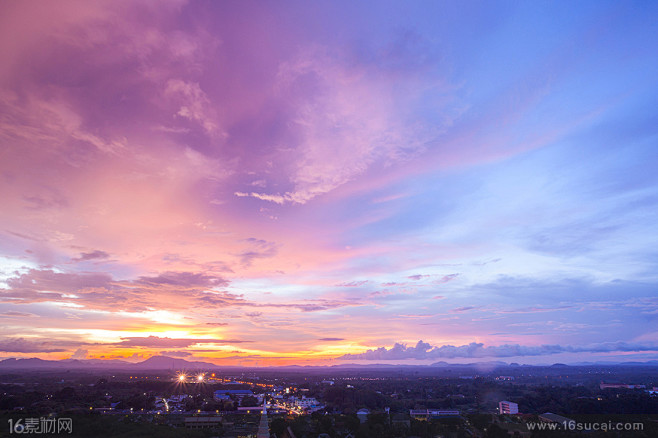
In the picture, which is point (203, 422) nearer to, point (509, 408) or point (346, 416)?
point (346, 416)

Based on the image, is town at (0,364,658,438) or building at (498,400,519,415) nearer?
town at (0,364,658,438)

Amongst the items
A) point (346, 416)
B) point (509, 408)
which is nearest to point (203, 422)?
point (346, 416)

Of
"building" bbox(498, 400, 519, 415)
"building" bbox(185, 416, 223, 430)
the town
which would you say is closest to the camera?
the town

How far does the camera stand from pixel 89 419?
4650 cm

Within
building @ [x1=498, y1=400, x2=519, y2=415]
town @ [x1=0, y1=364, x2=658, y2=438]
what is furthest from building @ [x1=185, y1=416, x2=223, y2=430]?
building @ [x1=498, y1=400, x2=519, y2=415]

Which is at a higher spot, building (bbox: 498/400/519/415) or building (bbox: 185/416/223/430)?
building (bbox: 185/416/223/430)

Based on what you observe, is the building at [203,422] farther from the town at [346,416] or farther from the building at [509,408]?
the building at [509,408]

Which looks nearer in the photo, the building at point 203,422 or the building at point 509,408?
the building at point 203,422

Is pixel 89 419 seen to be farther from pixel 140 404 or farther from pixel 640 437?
pixel 640 437

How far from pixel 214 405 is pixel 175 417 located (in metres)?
13.1

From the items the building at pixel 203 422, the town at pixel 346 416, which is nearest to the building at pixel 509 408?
the town at pixel 346 416

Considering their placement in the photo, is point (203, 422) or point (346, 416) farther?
point (203, 422)

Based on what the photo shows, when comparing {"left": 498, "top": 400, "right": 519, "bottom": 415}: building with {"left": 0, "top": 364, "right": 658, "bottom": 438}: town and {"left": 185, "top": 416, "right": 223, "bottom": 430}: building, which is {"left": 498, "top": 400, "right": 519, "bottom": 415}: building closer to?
{"left": 0, "top": 364, "right": 658, "bottom": 438}: town

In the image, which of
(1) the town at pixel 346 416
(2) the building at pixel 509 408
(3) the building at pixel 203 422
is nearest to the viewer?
(1) the town at pixel 346 416
